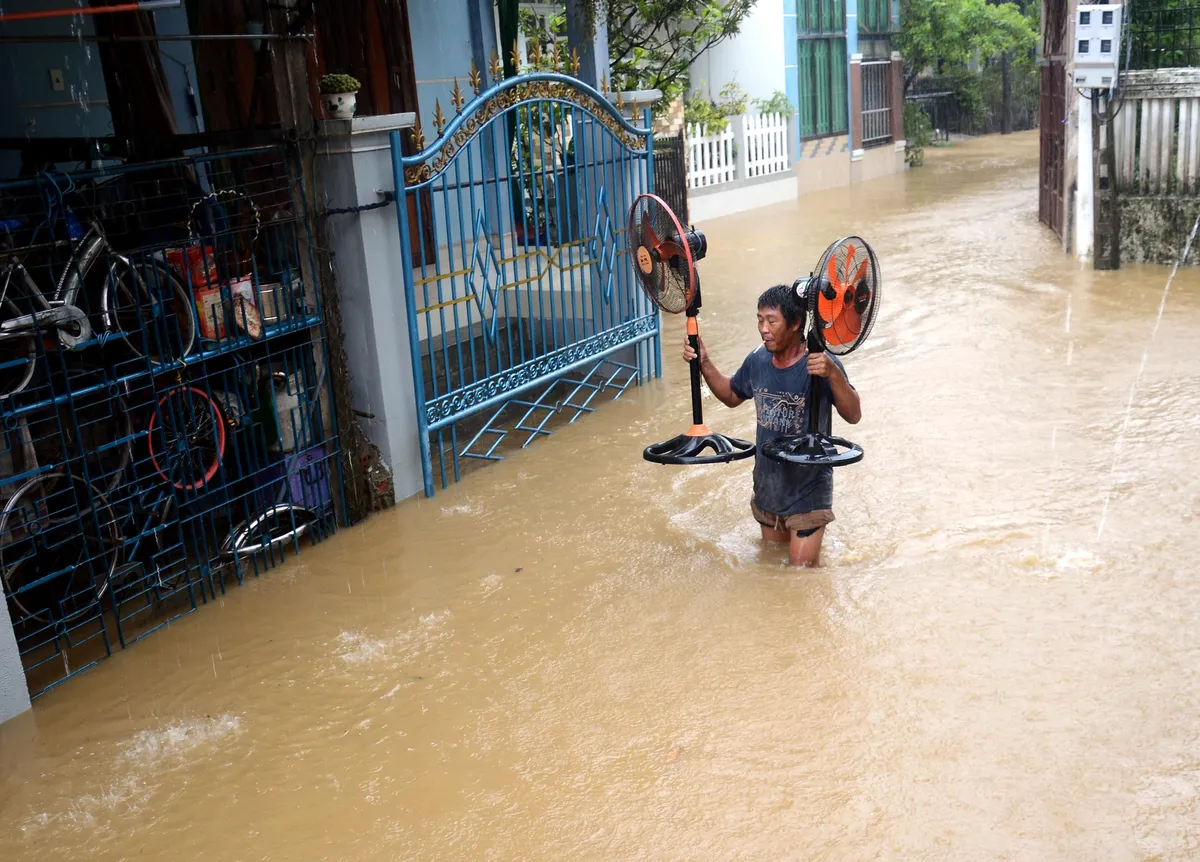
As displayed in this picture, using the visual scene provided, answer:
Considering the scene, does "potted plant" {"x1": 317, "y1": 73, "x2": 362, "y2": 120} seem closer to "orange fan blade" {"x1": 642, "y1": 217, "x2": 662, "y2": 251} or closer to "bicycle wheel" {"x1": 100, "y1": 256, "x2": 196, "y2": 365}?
"bicycle wheel" {"x1": 100, "y1": 256, "x2": 196, "y2": 365}

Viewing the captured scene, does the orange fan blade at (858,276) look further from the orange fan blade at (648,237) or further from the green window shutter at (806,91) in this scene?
the green window shutter at (806,91)

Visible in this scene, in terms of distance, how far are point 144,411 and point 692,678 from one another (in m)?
2.99

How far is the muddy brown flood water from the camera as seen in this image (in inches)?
145

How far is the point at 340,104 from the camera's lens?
6027 mm

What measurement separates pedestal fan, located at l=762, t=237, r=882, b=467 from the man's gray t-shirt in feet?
0.21

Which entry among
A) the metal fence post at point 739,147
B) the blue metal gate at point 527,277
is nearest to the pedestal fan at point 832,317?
the blue metal gate at point 527,277

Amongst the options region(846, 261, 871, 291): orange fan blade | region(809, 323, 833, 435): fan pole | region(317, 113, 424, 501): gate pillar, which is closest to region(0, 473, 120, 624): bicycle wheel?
region(317, 113, 424, 501): gate pillar

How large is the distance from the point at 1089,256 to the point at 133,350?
1036cm

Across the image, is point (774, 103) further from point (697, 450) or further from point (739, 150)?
point (697, 450)

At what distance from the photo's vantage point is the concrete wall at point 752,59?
1916 centimetres

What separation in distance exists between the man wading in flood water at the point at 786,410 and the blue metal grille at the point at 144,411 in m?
2.32

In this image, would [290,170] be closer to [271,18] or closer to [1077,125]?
[271,18]

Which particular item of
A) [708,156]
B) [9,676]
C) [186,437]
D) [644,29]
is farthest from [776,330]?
[708,156]

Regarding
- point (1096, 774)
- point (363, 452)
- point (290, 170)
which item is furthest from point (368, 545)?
point (1096, 774)
